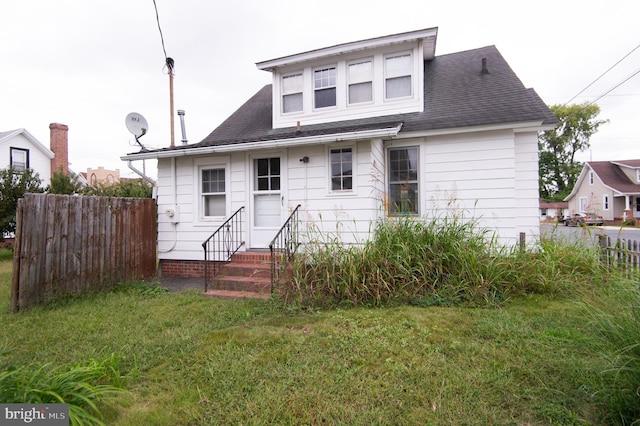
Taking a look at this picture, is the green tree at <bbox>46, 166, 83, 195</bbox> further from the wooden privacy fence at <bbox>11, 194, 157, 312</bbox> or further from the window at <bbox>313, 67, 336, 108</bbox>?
the window at <bbox>313, 67, 336, 108</bbox>

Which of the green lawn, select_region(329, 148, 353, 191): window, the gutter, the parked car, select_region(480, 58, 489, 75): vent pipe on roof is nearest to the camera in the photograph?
the green lawn

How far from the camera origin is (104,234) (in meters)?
5.96

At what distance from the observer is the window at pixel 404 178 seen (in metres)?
7.06

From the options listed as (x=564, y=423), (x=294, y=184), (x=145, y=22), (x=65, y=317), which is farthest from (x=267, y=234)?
(x=145, y=22)

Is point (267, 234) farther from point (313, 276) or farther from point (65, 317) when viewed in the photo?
point (65, 317)

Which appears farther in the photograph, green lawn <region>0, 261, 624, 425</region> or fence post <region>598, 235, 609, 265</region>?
fence post <region>598, 235, 609, 265</region>

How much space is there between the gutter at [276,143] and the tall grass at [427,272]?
6.26 feet

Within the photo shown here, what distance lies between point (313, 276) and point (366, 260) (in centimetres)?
91

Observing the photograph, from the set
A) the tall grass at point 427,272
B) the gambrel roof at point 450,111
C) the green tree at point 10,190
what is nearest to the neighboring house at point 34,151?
the green tree at point 10,190

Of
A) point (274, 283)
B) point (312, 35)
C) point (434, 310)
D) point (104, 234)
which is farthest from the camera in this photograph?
point (312, 35)

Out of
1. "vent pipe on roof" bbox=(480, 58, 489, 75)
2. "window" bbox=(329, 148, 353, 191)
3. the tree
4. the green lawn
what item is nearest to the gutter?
"window" bbox=(329, 148, 353, 191)

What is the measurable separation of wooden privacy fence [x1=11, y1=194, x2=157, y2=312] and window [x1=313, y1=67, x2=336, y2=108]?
208 inches

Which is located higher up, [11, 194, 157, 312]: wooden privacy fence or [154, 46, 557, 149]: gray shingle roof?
[154, 46, 557, 149]: gray shingle roof

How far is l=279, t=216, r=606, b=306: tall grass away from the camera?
4586 millimetres
